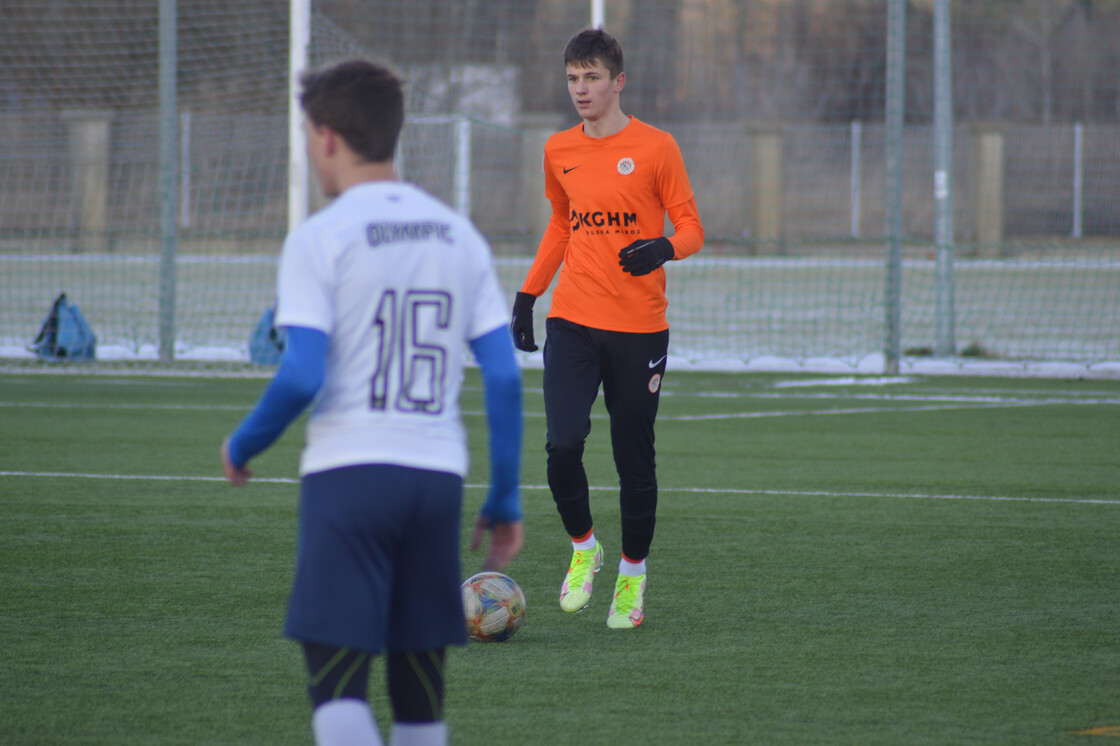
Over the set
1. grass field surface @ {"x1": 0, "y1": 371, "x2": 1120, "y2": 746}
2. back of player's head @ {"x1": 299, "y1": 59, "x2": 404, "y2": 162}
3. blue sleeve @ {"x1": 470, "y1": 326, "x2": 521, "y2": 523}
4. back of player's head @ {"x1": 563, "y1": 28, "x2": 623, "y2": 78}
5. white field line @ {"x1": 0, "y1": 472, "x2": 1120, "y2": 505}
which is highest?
back of player's head @ {"x1": 563, "y1": 28, "x2": 623, "y2": 78}

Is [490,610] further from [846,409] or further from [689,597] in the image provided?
[846,409]

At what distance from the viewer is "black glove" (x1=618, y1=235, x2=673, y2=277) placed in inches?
178

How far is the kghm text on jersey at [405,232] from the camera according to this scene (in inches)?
96.8

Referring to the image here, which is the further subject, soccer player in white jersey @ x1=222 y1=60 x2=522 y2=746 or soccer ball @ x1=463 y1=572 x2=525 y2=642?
soccer ball @ x1=463 y1=572 x2=525 y2=642

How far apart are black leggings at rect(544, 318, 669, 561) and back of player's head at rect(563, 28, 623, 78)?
90 cm

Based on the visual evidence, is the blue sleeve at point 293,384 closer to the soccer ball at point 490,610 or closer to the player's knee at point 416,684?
the player's knee at point 416,684

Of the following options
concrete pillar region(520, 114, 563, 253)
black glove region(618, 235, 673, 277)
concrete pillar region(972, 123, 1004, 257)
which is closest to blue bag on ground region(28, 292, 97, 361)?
concrete pillar region(520, 114, 563, 253)

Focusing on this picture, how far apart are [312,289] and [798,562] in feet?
12.7

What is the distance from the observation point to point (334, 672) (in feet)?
8.17

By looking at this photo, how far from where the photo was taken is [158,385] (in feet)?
42.7

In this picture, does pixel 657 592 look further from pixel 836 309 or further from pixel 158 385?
pixel 836 309

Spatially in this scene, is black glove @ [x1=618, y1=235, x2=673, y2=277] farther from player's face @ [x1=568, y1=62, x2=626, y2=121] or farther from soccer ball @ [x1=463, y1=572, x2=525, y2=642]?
soccer ball @ [x1=463, y1=572, x2=525, y2=642]

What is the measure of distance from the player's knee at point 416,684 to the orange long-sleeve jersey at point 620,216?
238 centimetres

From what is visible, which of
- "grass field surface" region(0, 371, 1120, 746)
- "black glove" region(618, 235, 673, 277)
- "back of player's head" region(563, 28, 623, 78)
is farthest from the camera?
"back of player's head" region(563, 28, 623, 78)
